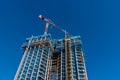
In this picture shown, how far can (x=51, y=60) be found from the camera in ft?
397

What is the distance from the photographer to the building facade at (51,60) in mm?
104062

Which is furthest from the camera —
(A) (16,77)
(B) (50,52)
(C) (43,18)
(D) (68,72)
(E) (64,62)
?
(C) (43,18)

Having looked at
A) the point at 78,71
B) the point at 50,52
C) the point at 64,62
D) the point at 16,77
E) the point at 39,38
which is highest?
the point at 39,38

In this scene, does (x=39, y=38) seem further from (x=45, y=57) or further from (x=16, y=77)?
(x=16, y=77)

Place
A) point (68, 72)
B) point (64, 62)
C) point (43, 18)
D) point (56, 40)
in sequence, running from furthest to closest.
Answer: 1. point (43, 18)
2. point (56, 40)
3. point (64, 62)
4. point (68, 72)

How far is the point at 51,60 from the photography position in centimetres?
12106

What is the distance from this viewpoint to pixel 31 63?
110m

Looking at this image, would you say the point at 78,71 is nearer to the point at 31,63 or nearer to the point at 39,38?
the point at 31,63

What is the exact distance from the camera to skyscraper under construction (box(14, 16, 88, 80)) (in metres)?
104

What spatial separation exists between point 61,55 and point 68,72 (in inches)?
704

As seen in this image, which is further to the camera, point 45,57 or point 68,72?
point 45,57

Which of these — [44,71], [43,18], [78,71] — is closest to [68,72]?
[78,71]

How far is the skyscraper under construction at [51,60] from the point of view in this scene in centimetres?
10406

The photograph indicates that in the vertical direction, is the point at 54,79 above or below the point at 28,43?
below
